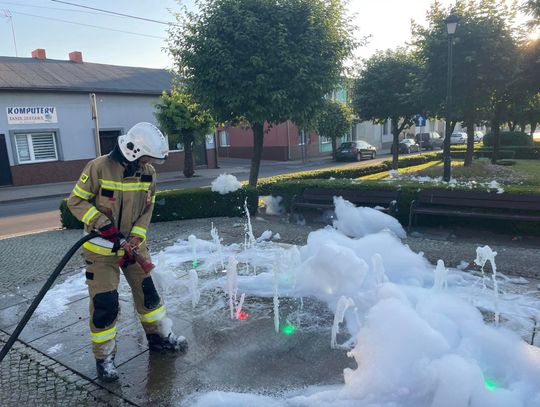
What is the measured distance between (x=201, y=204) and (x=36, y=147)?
14.1 metres

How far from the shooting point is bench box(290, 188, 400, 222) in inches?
328

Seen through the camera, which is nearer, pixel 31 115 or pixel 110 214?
pixel 110 214

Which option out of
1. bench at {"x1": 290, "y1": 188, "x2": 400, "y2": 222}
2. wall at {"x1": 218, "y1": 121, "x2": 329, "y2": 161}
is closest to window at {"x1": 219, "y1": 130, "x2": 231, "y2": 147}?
wall at {"x1": 218, "y1": 121, "x2": 329, "y2": 161}

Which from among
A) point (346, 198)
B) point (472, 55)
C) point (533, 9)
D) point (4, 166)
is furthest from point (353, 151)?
point (346, 198)

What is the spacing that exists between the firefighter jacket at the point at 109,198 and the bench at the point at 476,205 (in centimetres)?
570

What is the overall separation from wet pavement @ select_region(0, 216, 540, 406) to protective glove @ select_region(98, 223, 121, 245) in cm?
111

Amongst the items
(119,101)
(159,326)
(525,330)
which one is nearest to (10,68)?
(119,101)

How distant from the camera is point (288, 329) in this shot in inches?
162

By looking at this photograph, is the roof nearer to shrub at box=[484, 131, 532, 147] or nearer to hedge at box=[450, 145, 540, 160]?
hedge at box=[450, 145, 540, 160]

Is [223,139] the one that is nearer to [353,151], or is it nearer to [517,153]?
[353,151]

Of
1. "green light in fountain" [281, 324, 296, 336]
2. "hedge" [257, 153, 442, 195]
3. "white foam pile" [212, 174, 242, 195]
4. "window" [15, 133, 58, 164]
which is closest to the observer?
"green light in fountain" [281, 324, 296, 336]

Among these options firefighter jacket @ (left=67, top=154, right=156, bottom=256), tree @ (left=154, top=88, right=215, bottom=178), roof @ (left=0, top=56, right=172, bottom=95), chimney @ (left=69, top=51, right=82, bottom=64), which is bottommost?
firefighter jacket @ (left=67, top=154, right=156, bottom=256)

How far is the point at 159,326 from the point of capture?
148 inches

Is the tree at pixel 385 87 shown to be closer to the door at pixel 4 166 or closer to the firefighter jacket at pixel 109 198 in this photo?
the door at pixel 4 166
